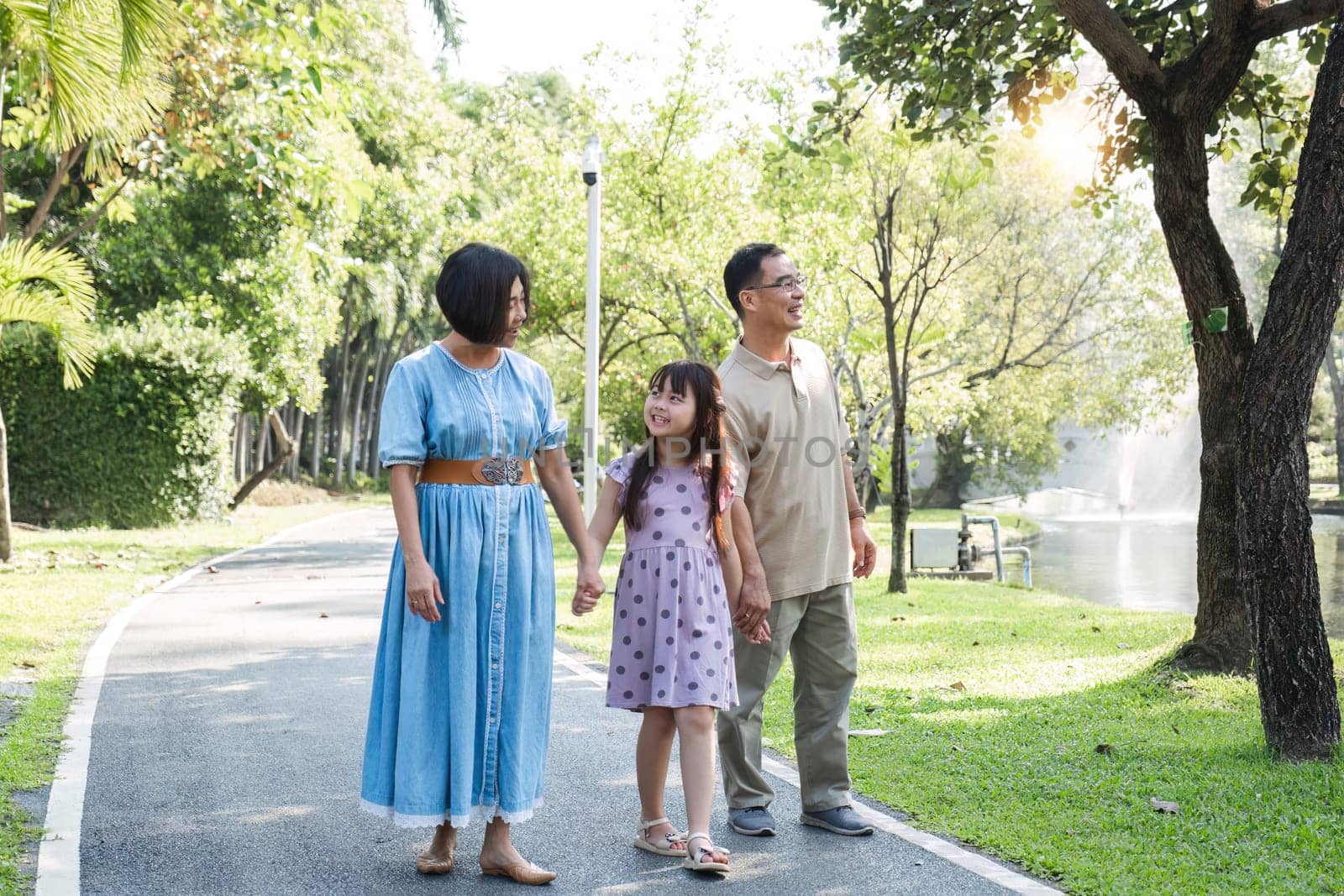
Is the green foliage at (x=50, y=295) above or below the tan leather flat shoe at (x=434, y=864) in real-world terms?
above

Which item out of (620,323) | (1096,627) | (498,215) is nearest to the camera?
(1096,627)

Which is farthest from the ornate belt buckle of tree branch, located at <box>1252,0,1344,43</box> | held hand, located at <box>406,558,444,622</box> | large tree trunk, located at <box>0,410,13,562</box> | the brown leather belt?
large tree trunk, located at <box>0,410,13,562</box>

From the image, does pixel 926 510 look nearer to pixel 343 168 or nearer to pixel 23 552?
pixel 343 168

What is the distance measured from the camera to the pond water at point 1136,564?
1664 cm

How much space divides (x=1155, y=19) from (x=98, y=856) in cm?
829

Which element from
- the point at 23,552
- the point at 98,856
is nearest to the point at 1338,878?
the point at 98,856

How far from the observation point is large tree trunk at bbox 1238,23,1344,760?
5.62 metres

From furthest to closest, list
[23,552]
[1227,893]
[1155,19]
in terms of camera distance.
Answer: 1. [23,552]
2. [1155,19]
3. [1227,893]

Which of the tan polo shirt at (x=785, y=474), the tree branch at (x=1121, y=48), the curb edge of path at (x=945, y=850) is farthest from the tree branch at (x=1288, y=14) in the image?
the curb edge of path at (x=945, y=850)

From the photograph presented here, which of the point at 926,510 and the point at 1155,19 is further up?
the point at 1155,19

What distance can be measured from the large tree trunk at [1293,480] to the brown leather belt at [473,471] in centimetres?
339

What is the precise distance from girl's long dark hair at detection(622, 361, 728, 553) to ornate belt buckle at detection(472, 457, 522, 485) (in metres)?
0.46

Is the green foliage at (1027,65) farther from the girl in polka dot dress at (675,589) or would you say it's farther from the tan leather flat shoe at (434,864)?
the tan leather flat shoe at (434,864)

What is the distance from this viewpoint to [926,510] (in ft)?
140
